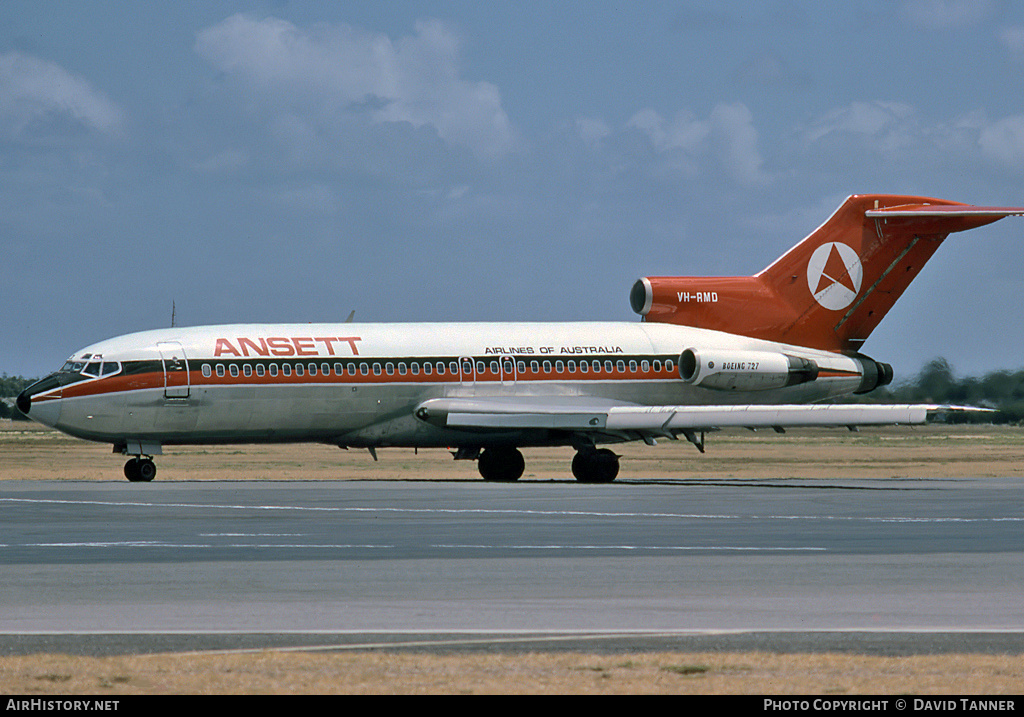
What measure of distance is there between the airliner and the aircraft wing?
5 centimetres

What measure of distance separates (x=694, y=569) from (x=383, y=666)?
7709 mm

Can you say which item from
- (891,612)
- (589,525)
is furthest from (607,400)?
(891,612)

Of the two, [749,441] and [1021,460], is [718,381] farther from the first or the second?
[749,441]

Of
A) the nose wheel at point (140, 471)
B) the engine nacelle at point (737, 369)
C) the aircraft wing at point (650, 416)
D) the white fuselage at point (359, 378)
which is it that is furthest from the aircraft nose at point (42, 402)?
the engine nacelle at point (737, 369)

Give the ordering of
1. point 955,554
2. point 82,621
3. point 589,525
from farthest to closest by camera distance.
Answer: point 589,525, point 955,554, point 82,621

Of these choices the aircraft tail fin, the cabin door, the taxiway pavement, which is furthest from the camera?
the aircraft tail fin

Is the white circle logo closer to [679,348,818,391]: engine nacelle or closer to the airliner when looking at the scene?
the airliner

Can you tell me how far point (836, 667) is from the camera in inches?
438

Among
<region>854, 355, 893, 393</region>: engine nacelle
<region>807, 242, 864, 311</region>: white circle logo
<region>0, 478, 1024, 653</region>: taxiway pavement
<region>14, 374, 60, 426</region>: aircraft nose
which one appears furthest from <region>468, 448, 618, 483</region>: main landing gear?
<region>14, 374, 60, 426</region>: aircraft nose

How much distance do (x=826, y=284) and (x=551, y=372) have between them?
31.6ft

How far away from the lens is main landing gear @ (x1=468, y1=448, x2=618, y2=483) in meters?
44.4

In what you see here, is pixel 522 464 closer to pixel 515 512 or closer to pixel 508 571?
pixel 515 512

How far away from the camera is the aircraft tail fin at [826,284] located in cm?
4866

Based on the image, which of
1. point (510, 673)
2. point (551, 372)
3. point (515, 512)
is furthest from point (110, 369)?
point (510, 673)
